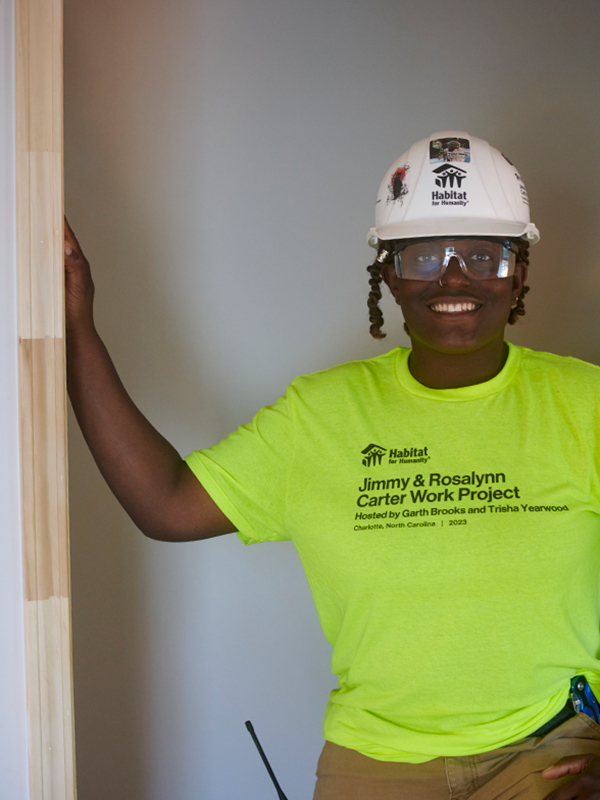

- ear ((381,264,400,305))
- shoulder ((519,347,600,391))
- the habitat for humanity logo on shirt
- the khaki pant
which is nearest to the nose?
ear ((381,264,400,305))

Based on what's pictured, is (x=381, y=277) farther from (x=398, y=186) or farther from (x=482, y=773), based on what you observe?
(x=482, y=773)

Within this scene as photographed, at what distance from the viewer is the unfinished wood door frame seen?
4.58 ft

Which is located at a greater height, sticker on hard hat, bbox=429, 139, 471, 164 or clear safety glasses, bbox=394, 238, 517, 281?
sticker on hard hat, bbox=429, 139, 471, 164

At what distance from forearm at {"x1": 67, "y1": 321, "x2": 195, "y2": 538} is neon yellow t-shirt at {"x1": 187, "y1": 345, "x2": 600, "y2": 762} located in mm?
97

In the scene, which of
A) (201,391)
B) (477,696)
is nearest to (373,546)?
(477,696)

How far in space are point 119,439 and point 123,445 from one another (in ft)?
0.05

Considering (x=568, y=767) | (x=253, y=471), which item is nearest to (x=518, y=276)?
(x=253, y=471)

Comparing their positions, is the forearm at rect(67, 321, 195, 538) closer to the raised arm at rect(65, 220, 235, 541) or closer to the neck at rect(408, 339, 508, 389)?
the raised arm at rect(65, 220, 235, 541)

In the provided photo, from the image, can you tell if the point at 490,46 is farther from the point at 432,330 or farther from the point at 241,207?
the point at 432,330

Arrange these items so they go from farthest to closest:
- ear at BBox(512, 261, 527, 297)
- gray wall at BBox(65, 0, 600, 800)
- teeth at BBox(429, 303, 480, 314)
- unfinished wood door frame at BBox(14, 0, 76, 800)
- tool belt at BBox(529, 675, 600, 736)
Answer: gray wall at BBox(65, 0, 600, 800), ear at BBox(512, 261, 527, 297), teeth at BBox(429, 303, 480, 314), tool belt at BBox(529, 675, 600, 736), unfinished wood door frame at BBox(14, 0, 76, 800)

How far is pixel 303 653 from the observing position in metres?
2.54

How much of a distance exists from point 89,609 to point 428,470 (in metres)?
1.21

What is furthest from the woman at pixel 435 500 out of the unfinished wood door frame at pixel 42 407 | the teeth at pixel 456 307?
the unfinished wood door frame at pixel 42 407

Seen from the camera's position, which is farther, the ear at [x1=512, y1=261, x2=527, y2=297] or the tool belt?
the ear at [x1=512, y1=261, x2=527, y2=297]
